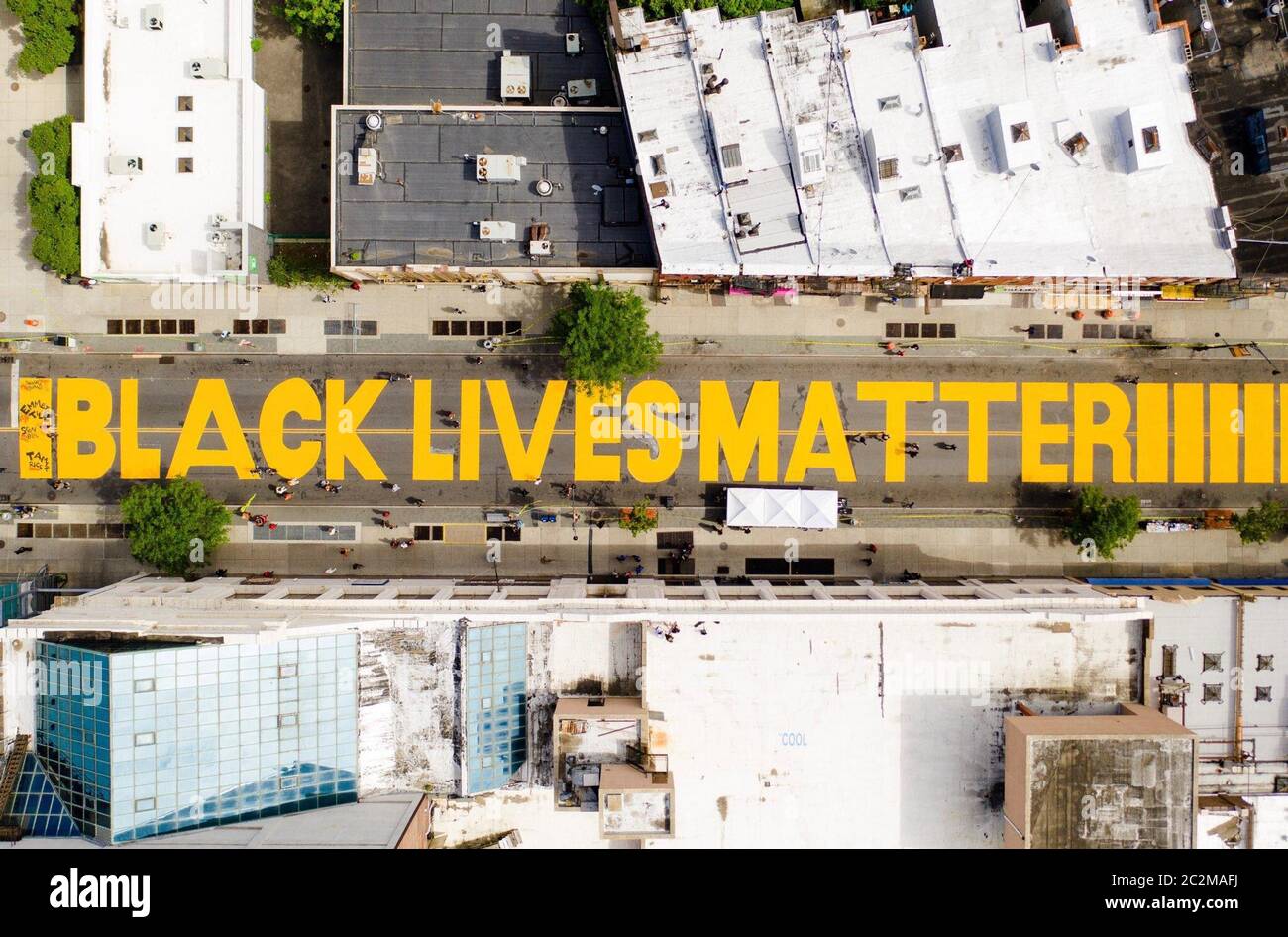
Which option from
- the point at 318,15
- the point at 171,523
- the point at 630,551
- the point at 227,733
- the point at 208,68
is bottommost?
the point at 227,733

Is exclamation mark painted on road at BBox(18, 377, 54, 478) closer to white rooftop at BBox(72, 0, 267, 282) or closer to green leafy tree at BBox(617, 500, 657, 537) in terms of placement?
white rooftop at BBox(72, 0, 267, 282)

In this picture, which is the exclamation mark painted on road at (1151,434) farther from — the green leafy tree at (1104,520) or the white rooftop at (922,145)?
the white rooftop at (922,145)

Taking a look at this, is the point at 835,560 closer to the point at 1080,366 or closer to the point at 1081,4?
the point at 1080,366

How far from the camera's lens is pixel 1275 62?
4019cm

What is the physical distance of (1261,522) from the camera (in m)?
43.8

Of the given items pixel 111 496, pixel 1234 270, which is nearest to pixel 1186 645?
pixel 1234 270

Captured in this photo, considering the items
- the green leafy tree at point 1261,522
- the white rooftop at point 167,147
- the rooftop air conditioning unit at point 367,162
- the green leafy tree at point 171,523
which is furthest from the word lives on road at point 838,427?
the rooftop air conditioning unit at point 367,162

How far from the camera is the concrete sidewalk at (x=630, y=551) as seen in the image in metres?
46.7

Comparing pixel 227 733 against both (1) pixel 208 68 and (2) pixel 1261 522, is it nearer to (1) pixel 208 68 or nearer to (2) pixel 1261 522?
(1) pixel 208 68

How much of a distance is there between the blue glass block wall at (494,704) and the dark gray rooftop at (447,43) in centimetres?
3038

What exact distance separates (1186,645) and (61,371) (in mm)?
70115

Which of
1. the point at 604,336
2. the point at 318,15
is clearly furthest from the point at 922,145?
the point at 318,15

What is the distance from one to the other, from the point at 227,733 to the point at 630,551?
78.7 ft

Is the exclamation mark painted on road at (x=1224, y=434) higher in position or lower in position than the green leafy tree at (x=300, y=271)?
lower
